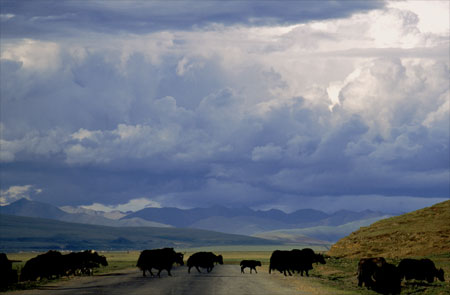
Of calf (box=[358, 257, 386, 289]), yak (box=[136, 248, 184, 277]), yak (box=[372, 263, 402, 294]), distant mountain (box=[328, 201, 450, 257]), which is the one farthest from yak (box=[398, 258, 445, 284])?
distant mountain (box=[328, 201, 450, 257])

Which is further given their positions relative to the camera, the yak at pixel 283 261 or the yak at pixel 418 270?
the yak at pixel 283 261

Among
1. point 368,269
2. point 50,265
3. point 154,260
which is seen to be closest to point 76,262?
point 50,265

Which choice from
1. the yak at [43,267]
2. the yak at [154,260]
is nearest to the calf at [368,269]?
the yak at [154,260]

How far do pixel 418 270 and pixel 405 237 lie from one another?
45190 millimetres

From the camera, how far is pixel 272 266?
73438mm

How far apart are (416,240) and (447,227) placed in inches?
174

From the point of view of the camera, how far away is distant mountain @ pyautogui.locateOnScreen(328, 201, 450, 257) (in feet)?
288

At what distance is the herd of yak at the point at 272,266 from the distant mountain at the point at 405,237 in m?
20.4

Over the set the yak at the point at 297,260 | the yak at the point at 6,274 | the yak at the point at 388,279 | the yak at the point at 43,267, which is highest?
the yak at the point at 297,260

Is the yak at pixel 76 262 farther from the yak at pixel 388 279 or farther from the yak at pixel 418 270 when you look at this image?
the yak at pixel 388 279

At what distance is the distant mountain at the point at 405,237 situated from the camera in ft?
288

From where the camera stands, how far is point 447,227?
92.4 m

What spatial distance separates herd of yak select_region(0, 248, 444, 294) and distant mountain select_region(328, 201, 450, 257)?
20.4 m

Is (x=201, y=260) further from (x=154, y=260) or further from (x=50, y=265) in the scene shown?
(x=50, y=265)
